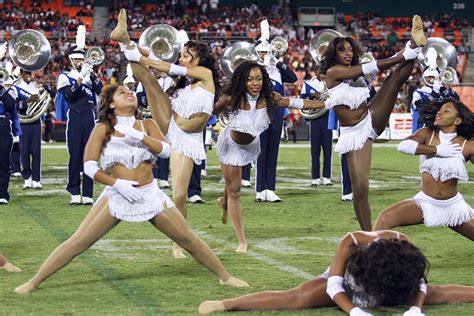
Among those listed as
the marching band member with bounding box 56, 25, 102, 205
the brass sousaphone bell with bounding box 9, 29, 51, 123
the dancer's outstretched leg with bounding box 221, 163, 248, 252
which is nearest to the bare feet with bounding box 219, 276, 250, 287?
the dancer's outstretched leg with bounding box 221, 163, 248, 252

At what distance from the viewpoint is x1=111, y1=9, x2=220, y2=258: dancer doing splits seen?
8.14 metres

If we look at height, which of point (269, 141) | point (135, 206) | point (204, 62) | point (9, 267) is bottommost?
point (9, 267)

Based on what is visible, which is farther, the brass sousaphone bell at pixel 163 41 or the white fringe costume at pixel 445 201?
the brass sousaphone bell at pixel 163 41

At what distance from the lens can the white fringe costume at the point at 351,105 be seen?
844cm

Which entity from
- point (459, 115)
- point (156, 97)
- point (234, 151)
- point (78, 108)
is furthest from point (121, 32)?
point (78, 108)

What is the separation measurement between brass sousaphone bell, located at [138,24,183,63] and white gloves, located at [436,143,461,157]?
235 inches

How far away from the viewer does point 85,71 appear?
11820 millimetres

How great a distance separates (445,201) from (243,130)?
1.98 m

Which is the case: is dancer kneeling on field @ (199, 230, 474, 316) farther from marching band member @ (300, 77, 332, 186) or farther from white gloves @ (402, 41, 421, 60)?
marching band member @ (300, 77, 332, 186)

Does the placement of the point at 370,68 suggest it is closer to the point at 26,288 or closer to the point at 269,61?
the point at 26,288

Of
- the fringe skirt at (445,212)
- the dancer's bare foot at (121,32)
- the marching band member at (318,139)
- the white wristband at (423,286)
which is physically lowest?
the marching band member at (318,139)

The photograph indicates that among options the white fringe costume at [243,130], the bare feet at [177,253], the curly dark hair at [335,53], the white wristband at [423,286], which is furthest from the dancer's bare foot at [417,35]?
the white wristband at [423,286]

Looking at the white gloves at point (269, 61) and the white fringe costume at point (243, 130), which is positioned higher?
the white gloves at point (269, 61)

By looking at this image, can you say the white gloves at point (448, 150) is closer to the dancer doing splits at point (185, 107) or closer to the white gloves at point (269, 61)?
the dancer doing splits at point (185, 107)
